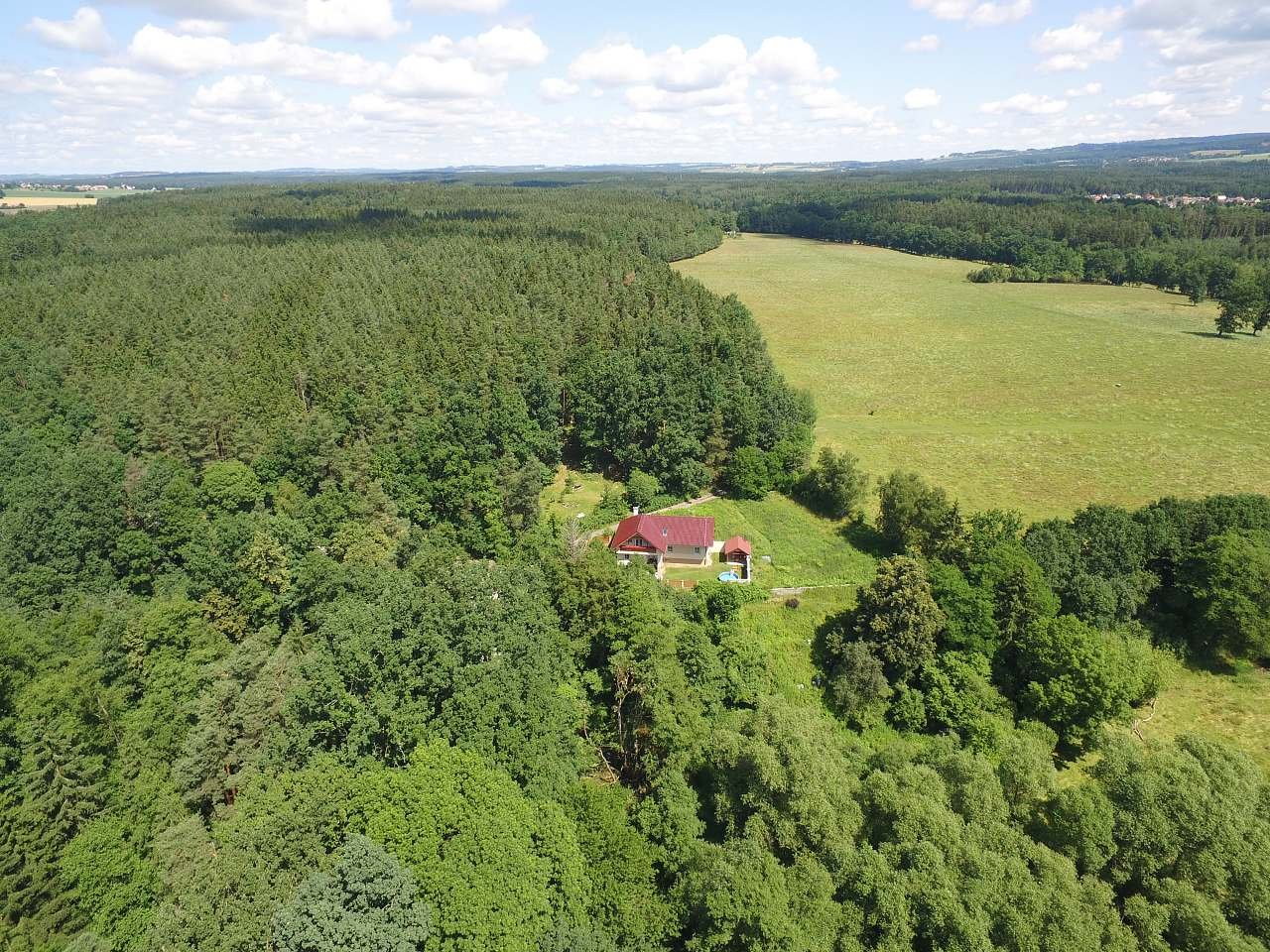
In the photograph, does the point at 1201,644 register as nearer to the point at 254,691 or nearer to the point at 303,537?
the point at 254,691

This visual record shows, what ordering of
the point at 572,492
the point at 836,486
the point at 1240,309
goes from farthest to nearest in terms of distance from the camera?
the point at 1240,309
the point at 572,492
the point at 836,486

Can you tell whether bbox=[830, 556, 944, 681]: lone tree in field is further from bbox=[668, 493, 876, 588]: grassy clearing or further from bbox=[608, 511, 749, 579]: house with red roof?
bbox=[608, 511, 749, 579]: house with red roof

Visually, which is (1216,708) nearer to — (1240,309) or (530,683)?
(530,683)

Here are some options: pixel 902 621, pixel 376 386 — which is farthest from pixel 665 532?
pixel 376 386

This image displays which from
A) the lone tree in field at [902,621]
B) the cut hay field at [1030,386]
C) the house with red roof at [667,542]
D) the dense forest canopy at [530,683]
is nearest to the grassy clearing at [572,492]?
the dense forest canopy at [530,683]

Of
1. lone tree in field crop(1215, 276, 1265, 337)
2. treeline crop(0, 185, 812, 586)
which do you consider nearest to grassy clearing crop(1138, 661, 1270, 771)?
treeline crop(0, 185, 812, 586)

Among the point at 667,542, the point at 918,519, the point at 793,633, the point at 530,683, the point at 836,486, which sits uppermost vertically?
the point at 530,683

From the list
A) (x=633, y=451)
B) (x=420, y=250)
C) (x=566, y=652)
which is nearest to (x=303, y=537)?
(x=566, y=652)
